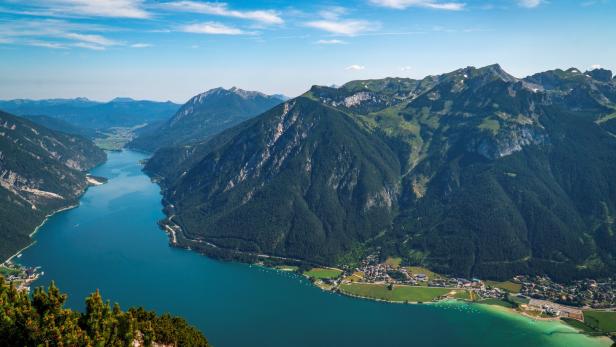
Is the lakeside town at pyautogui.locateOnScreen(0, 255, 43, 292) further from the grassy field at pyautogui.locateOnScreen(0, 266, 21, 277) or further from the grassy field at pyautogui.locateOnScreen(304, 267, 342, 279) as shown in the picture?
the grassy field at pyautogui.locateOnScreen(304, 267, 342, 279)

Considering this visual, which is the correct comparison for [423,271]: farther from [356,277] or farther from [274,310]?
[274,310]

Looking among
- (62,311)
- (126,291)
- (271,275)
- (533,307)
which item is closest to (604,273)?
(533,307)

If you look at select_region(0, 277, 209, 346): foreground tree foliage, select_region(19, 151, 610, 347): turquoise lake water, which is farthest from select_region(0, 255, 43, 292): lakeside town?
select_region(0, 277, 209, 346): foreground tree foliage

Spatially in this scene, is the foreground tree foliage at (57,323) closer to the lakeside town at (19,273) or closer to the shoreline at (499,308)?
the shoreline at (499,308)

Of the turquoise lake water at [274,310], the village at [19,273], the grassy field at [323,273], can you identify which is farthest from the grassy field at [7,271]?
the grassy field at [323,273]

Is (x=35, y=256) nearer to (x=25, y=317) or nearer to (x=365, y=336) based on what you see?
(x=365, y=336)
